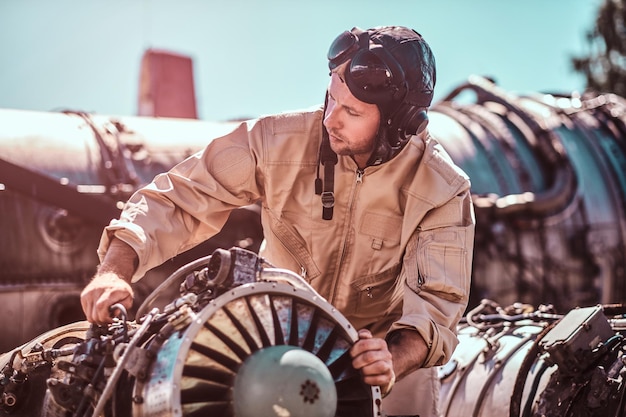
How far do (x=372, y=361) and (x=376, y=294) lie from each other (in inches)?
36.7

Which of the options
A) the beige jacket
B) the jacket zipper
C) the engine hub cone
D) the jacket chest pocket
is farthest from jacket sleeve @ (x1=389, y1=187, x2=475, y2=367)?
the engine hub cone

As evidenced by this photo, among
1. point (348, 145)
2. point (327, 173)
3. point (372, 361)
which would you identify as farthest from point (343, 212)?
point (372, 361)

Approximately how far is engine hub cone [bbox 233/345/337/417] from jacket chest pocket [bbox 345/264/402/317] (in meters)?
1.04

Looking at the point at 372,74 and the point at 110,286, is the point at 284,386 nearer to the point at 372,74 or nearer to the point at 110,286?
the point at 110,286

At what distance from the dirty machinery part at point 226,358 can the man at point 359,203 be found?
28 centimetres

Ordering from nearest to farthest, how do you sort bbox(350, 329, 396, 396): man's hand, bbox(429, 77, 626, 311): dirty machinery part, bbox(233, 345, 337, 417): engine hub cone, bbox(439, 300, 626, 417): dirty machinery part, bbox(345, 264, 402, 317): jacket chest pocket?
bbox(233, 345, 337, 417): engine hub cone → bbox(350, 329, 396, 396): man's hand → bbox(345, 264, 402, 317): jacket chest pocket → bbox(439, 300, 626, 417): dirty machinery part → bbox(429, 77, 626, 311): dirty machinery part

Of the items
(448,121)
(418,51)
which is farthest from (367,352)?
(448,121)

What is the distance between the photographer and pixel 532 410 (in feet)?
13.5

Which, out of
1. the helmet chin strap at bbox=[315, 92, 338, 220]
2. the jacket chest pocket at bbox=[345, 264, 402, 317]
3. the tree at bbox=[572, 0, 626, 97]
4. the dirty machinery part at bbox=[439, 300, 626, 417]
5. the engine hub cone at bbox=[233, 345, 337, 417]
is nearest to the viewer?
the engine hub cone at bbox=[233, 345, 337, 417]

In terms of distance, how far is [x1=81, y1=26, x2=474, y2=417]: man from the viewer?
120 inches

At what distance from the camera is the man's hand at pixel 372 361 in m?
2.60

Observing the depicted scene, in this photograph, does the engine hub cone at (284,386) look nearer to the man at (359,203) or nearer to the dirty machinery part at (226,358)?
the dirty machinery part at (226,358)

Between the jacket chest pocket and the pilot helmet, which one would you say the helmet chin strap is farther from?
the jacket chest pocket

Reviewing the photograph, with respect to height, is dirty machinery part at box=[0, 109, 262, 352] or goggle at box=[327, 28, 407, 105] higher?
goggle at box=[327, 28, 407, 105]
